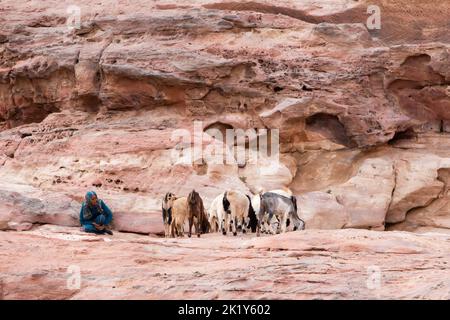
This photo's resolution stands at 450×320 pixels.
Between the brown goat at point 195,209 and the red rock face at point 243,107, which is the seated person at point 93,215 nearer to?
the brown goat at point 195,209

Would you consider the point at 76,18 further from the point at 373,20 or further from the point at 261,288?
the point at 261,288

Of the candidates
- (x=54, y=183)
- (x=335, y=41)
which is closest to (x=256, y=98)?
(x=335, y=41)

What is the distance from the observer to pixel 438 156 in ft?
62.2

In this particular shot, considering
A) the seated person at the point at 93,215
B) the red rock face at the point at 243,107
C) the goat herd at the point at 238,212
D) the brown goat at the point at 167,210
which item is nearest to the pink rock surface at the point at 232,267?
the seated person at the point at 93,215

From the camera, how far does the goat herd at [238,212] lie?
14.7 metres

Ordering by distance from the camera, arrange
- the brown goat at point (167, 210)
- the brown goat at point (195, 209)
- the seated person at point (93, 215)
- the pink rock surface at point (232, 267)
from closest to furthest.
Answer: the pink rock surface at point (232, 267) < the seated person at point (93, 215) < the brown goat at point (195, 209) < the brown goat at point (167, 210)

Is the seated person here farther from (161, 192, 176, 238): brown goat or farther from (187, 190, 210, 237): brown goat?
(187, 190, 210, 237): brown goat

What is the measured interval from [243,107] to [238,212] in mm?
4641

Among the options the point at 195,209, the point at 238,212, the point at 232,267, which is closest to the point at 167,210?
the point at 195,209

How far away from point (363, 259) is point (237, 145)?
8.03 meters

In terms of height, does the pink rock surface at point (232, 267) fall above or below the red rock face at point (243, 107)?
below

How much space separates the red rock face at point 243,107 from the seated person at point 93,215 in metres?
2.10

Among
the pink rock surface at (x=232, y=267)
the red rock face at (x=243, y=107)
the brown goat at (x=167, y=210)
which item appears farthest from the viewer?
the red rock face at (x=243, y=107)

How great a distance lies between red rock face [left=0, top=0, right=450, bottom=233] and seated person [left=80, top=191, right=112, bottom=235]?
6.90 ft
